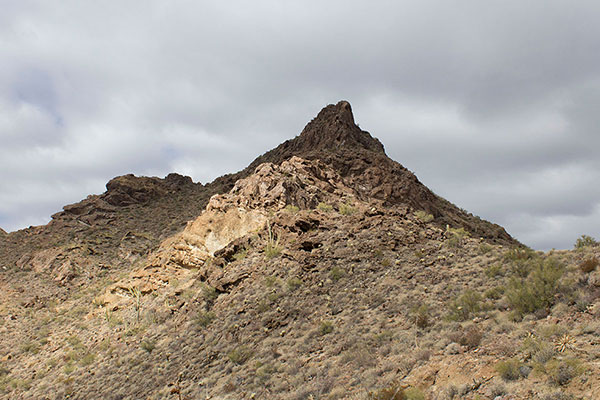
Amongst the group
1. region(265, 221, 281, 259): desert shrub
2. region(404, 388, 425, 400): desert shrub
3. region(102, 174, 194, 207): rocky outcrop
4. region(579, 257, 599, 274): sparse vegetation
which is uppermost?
region(102, 174, 194, 207): rocky outcrop

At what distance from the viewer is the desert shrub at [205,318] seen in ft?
57.9

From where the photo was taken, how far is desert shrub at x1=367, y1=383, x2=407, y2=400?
25.9ft

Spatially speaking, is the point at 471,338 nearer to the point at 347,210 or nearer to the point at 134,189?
the point at 347,210

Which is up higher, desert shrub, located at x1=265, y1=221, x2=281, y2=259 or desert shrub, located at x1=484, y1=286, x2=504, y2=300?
desert shrub, located at x1=265, y1=221, x2=281, y2=259

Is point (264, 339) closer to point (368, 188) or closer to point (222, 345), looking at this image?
point (222, 345)

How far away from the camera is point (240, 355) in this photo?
45.2 feet

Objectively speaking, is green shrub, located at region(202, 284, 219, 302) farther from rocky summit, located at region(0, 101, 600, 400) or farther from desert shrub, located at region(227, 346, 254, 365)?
desert shrub, located at region(227, 346, 254, 365)

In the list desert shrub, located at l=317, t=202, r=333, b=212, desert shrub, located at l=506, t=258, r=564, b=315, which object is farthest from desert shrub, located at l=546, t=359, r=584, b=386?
desert shrub, located at l=317, t=202, r=333, b=212

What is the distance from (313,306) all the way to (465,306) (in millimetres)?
6235

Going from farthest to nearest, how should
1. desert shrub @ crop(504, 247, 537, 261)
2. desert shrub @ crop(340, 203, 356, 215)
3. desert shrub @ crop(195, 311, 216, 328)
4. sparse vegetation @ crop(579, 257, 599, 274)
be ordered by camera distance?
desert shrub @ crop(340, 203, 356, 215)
desert shrub @ crop(195, 311, 216, 328)
desert shrub @ crop(504, 247, 537, 261)
sparse vegetation @ crop(579, 257, 599, 274)

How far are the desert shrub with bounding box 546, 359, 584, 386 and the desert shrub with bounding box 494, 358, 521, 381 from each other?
540mm

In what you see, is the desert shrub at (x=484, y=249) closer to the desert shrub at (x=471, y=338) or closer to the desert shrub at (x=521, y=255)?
the desert shrub at (x=521, y=255)

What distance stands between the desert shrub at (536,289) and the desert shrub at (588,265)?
1.86 ft

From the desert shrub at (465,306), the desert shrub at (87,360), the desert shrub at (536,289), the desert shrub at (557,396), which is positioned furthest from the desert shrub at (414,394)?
the desert shrub at (87,360)
